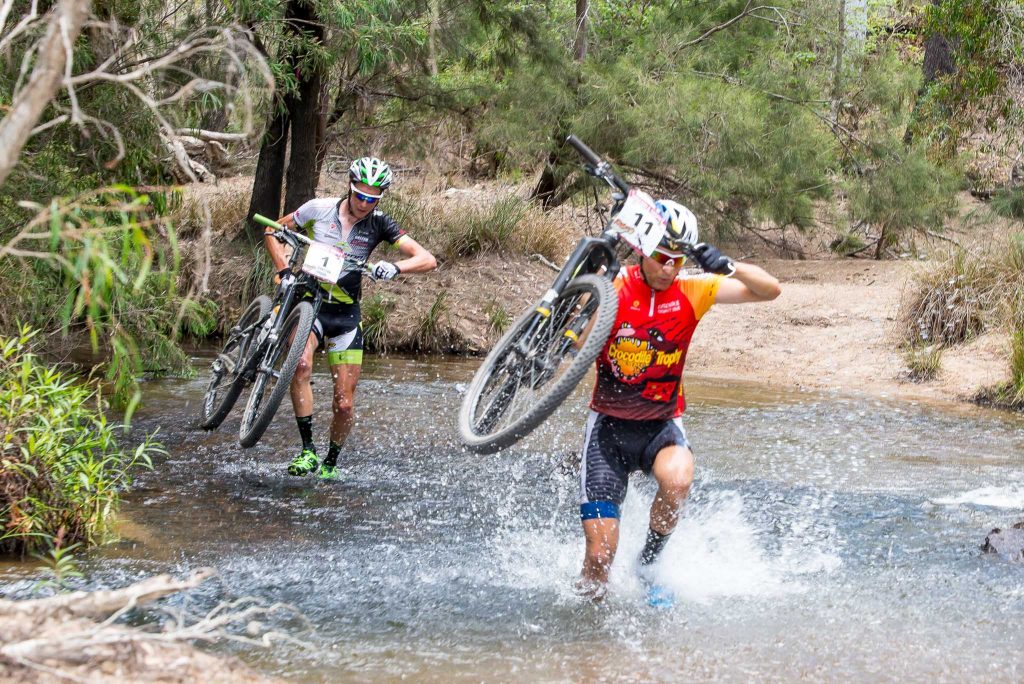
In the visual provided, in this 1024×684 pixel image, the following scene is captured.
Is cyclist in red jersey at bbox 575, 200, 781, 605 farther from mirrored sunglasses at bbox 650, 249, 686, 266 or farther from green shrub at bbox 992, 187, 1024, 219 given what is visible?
green shrub at bbox 992, 187, 1024, 219

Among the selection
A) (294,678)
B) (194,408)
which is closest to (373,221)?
(194,408)

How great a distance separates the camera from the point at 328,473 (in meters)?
8.07

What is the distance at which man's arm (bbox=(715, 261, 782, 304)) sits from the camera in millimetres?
5578

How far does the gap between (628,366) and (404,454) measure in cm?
374

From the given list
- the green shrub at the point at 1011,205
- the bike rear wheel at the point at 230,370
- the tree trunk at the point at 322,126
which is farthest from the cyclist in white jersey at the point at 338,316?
the green shrub at the point at 1011,205

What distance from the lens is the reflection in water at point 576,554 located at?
503 centimetres

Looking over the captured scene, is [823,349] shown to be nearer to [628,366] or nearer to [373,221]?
[373,221]

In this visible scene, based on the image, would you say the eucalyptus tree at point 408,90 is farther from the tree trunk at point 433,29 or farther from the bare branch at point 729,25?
the bare branch at point 729,25

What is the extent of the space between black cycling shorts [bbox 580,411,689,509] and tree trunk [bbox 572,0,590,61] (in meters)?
11.8

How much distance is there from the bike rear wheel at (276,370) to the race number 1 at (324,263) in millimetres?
252

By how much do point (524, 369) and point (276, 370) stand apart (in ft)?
7.83

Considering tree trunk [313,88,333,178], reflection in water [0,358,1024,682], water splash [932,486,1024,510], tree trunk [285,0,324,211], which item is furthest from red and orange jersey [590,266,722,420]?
tree trunk [313,88,333,178]

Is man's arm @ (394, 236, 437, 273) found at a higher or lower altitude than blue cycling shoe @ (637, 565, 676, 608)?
higher

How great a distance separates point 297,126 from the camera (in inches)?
594
